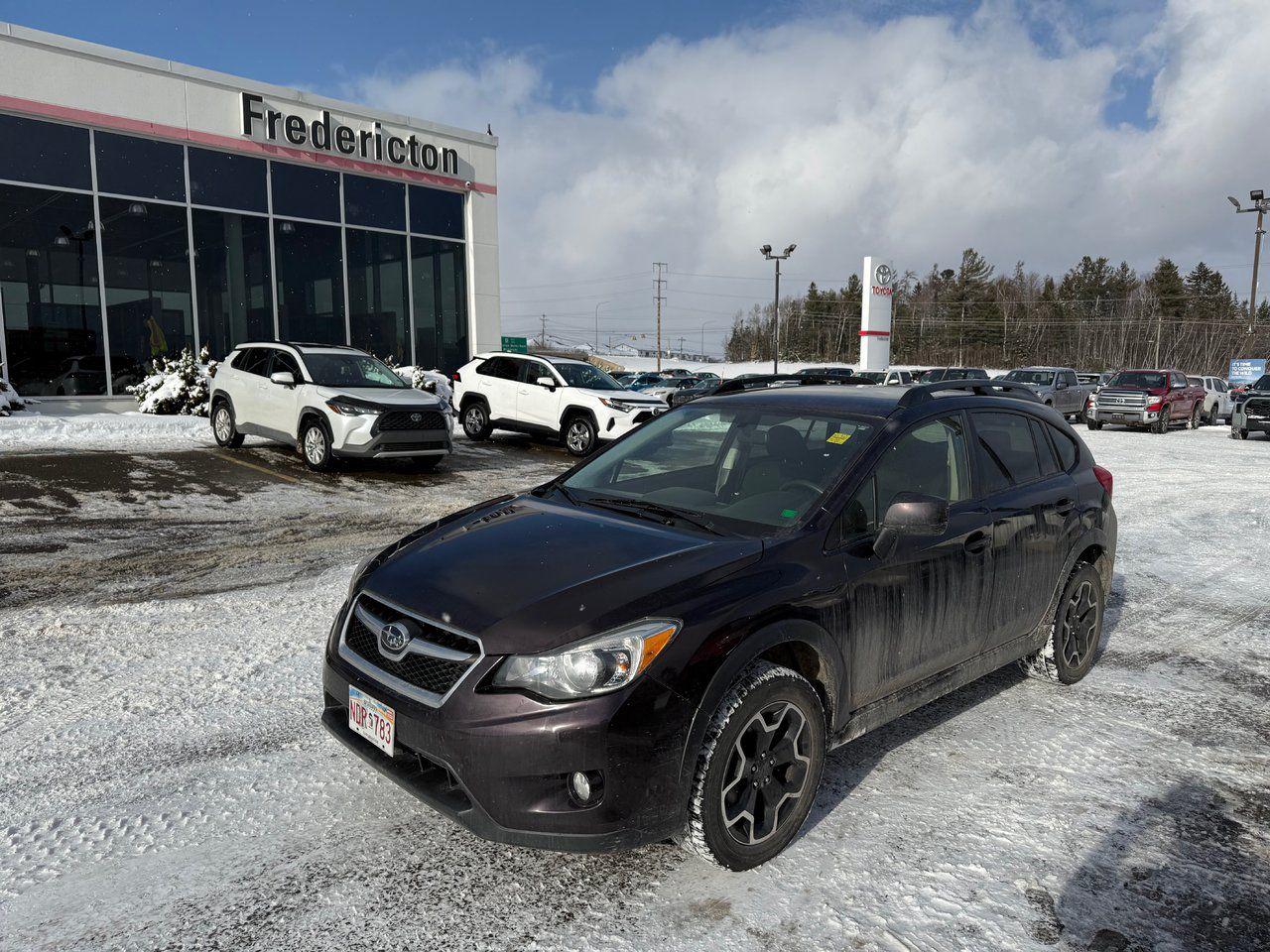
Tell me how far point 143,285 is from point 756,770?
20867 mm

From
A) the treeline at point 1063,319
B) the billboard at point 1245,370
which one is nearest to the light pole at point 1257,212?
the billboard at point 1245,370

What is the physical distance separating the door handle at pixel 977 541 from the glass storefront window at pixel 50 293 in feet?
67.2

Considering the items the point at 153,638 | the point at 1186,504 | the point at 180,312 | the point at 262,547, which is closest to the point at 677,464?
the point at 153,638

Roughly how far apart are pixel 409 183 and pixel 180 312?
7066mm

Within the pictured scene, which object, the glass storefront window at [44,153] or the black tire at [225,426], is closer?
the black tire at [225,426]

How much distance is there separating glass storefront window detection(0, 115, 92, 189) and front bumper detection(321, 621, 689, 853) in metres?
20.8

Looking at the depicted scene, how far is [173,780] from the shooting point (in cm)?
341

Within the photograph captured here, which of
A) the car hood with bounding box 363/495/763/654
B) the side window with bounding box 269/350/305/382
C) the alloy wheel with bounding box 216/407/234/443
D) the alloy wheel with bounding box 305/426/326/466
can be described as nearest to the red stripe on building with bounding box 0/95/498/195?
the alloy wheel with bounding box 216/407/234/443

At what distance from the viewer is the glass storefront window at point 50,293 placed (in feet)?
58.8

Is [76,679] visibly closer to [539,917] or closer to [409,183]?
[539,917]

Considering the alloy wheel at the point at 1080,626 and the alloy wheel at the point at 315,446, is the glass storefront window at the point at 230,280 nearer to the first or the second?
the alloy wheel at the point at 315,446

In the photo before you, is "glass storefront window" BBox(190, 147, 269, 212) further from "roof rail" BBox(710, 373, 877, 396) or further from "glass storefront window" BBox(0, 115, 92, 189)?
"roof rail" BBox(710, 373, 877, 396)

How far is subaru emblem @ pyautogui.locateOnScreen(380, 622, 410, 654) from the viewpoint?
9.43ft

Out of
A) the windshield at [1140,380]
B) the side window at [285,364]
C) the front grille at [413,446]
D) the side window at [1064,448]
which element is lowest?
the front grille at [413,446]
